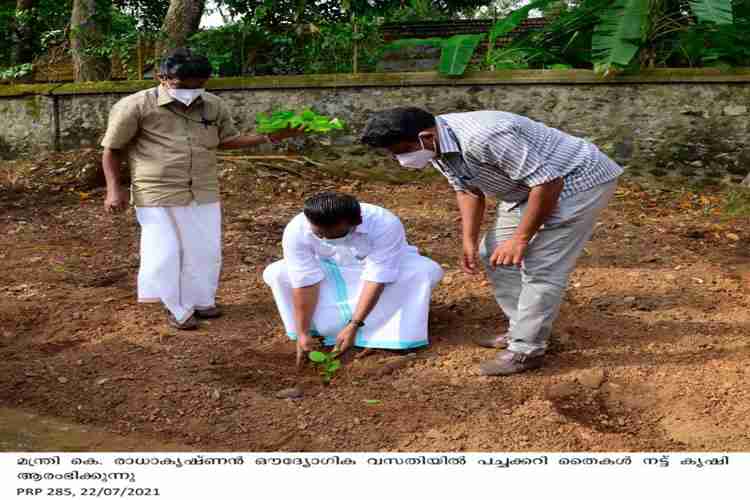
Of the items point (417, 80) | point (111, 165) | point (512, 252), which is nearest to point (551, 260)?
point (512, 252)

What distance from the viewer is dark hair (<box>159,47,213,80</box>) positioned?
3.93m

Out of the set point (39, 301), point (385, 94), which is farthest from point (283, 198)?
point (39, 301)

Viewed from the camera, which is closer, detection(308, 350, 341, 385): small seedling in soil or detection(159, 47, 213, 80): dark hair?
detection(308, 350, 341, 385): small seedling in soil

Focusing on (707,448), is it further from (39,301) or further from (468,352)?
(39,301)

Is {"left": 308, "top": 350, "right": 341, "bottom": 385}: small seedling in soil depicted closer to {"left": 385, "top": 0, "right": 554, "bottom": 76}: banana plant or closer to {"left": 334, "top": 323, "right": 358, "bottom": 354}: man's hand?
{"left": 334, "top": 323, "right": 358, "bottom": 354}: man's hand

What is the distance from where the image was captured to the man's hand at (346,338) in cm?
373

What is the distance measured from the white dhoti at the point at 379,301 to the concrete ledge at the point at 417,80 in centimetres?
468

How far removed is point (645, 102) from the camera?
25.8ft

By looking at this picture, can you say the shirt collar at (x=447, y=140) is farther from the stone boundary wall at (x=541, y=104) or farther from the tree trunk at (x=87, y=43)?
the tree trunk at (x=87, y=43)

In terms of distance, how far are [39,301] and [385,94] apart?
182 inches

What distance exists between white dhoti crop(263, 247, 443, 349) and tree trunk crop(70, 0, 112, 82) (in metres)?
6.32

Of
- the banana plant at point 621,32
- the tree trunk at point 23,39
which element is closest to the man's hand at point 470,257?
the banana plant at point 621,32

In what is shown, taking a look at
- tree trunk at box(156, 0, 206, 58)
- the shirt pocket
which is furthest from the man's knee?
tree trunk at box(156, 0, 206, 58)
